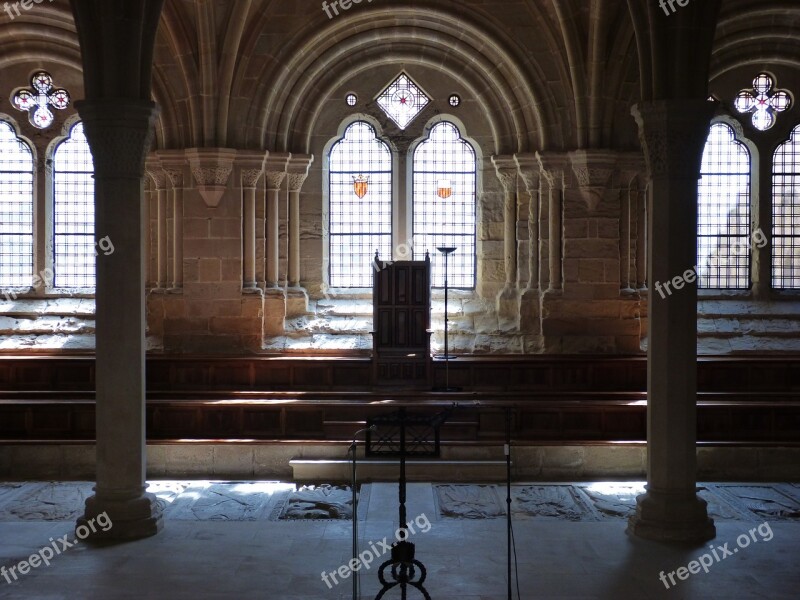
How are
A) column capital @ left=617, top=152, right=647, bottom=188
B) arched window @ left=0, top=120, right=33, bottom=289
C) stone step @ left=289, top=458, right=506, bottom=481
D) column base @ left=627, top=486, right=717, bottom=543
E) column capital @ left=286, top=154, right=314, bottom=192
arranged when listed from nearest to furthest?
column base @ left=627, top=486, right=717, bottom=543
stone step @ left=289, top=458, right=506, bottom=481
column capital @ left=617, top=152, right=647, bottom=188
column capital @ left=286, top=154, right=314, bottom=192
arched window @ left=0, top=120, right=33, bottom=289

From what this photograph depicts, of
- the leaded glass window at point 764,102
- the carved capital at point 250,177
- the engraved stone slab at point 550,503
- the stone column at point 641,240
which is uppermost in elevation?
the leaded glass window at point 764,102

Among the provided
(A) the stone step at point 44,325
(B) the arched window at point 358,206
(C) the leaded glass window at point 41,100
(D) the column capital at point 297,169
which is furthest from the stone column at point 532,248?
(C) the leaded glass window at point 41,100

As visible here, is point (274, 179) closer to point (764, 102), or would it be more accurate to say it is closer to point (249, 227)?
point (249, 227)

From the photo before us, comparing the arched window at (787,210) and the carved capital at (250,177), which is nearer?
the carved capital at (250,177)

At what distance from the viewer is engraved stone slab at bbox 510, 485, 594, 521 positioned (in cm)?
812

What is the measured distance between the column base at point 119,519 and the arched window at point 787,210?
10.7 meters

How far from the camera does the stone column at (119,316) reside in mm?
7363

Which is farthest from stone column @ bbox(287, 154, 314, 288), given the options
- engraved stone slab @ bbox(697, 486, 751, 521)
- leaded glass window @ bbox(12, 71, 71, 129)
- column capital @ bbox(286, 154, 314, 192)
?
engraved stone slab @ bbox(697, 486, 751, 521)

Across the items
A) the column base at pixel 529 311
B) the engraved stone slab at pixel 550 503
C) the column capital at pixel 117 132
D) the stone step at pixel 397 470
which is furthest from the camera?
the column base at pixel 529 311

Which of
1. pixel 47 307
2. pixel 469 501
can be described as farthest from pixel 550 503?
Result: pixel 47 307

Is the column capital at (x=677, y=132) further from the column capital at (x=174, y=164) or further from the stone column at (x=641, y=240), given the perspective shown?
the column capital at (x=174, y=164)

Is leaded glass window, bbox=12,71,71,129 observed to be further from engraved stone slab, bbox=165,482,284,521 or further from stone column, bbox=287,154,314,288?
engraved stone slab, bbox=165,482,284,521

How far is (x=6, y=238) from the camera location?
14.3 m

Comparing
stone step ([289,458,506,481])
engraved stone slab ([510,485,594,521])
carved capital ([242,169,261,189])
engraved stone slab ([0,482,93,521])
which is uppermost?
carved capital ([242,169,261,189])
